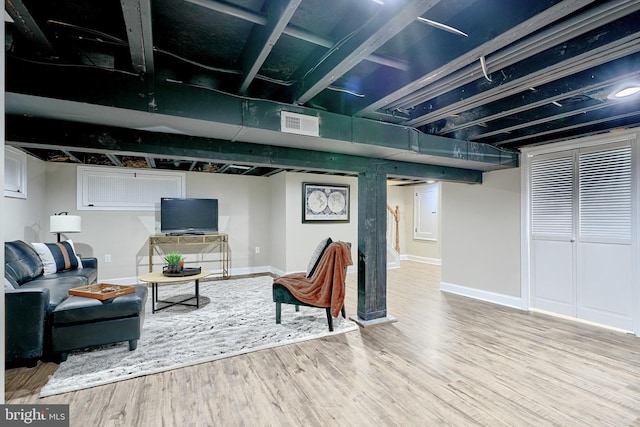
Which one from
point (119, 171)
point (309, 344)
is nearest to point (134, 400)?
point (309, 344)

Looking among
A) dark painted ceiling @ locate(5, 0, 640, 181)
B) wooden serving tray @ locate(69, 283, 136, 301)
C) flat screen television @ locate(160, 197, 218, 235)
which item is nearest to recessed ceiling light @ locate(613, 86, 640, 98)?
dark painted ceiling @ locate(5, 0, 640, 181)

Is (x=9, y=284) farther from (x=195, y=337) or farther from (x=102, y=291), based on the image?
(x=195, y=337)

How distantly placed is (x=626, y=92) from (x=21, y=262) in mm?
5619

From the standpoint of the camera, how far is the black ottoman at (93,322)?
2475 millimetres

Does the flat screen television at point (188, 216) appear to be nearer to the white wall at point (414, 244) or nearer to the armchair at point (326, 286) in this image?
the armchair at point (326, 286)

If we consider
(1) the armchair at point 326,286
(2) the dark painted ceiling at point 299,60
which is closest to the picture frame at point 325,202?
(1) the armchair at point 326,286

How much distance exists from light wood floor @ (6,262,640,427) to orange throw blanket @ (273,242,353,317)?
372 mm

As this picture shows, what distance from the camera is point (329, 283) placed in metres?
3.18

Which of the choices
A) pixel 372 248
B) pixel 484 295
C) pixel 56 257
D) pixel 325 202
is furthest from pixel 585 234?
pixel 56 257

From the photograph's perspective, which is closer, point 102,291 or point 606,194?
point 102,291

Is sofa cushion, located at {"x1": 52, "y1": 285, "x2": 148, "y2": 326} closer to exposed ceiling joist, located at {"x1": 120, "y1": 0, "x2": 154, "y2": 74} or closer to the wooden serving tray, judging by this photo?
the wooden serving tray

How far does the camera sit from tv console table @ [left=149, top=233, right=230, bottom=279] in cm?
549

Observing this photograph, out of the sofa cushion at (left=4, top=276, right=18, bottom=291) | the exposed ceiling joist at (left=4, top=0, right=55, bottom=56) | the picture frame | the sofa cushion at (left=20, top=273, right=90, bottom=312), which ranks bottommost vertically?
the sofa cushion at (left=20, top=273, right=90, bottom=312)

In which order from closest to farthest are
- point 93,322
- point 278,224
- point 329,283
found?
point 93,322 → point 329,283 → point 278,224
